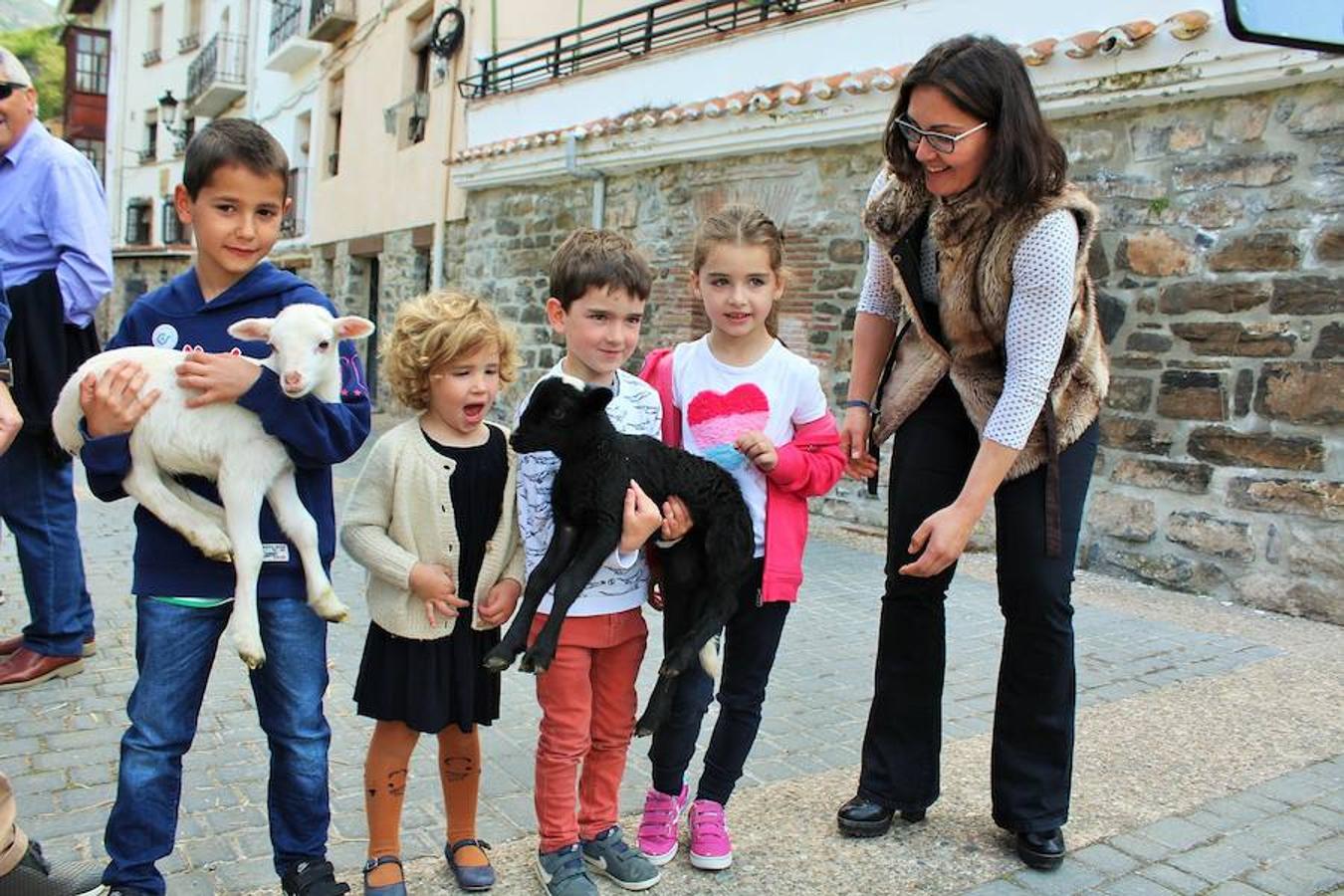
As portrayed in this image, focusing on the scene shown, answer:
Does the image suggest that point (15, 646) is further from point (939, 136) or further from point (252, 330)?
point (939, 136)

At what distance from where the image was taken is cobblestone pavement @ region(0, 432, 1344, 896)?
9.00 feet

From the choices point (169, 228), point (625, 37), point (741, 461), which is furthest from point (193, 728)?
point (169, 228)

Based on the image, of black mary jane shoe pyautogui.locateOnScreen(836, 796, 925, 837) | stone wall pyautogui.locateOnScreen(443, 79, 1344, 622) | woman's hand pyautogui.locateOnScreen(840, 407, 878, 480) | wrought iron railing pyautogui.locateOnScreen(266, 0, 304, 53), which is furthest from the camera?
wrought iron railing pyautogui.locateOnScreen(266, 0, 304, 53)

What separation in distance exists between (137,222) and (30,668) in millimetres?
29389

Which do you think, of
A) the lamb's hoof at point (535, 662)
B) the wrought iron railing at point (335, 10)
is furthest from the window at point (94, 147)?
the lamb's hoof at point (535, 662)

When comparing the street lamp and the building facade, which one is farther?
the street lamp

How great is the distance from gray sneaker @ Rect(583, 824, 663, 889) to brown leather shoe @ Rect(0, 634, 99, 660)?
8.84ft

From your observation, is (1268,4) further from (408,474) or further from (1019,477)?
(408,474)

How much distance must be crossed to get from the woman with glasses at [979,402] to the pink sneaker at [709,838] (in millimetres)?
403

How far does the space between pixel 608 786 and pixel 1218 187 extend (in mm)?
5321

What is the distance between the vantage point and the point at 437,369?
2.40 meters

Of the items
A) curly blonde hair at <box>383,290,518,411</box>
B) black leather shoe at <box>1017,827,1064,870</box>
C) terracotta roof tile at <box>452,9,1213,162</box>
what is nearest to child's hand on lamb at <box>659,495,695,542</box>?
curly blonde hair at <box>383,290,518,411</box>

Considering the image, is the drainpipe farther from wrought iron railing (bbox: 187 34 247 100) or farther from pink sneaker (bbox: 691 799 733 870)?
wrought iron railing (bbox: 187 34 247 100)

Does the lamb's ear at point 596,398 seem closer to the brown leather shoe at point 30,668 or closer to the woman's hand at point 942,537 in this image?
the woman's hand at point 942,537
